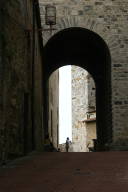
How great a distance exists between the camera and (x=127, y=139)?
490 inches

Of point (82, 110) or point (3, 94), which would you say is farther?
point (82, 110)

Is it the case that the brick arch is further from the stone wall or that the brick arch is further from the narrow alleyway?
the narrow alleyway

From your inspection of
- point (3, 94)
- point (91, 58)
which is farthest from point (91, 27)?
point (3, 94)

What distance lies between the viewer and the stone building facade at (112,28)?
1264cm

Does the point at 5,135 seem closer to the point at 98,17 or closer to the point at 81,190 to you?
the point at 81,190

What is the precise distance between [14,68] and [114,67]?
655 cm

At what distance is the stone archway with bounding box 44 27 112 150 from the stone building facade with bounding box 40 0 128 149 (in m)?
0.24

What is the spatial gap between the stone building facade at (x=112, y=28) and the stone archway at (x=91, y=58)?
24cm

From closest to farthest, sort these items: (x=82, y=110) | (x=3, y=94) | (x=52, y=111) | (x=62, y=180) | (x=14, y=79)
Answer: (x=62, y=180), (x=3, y=94), (x=14, y=79), (x=52, y=111), (x=82, y=110)

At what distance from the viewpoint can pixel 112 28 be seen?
43.0ft

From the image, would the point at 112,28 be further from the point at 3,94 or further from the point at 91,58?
the point at 3,94

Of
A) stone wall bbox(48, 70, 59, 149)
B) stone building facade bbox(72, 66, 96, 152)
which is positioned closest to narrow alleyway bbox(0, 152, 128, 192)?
stone wall bbox(48, 70, 59, 149)

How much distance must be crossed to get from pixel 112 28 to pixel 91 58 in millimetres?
3837

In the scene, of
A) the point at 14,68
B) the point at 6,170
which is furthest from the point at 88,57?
the point at 6,170
